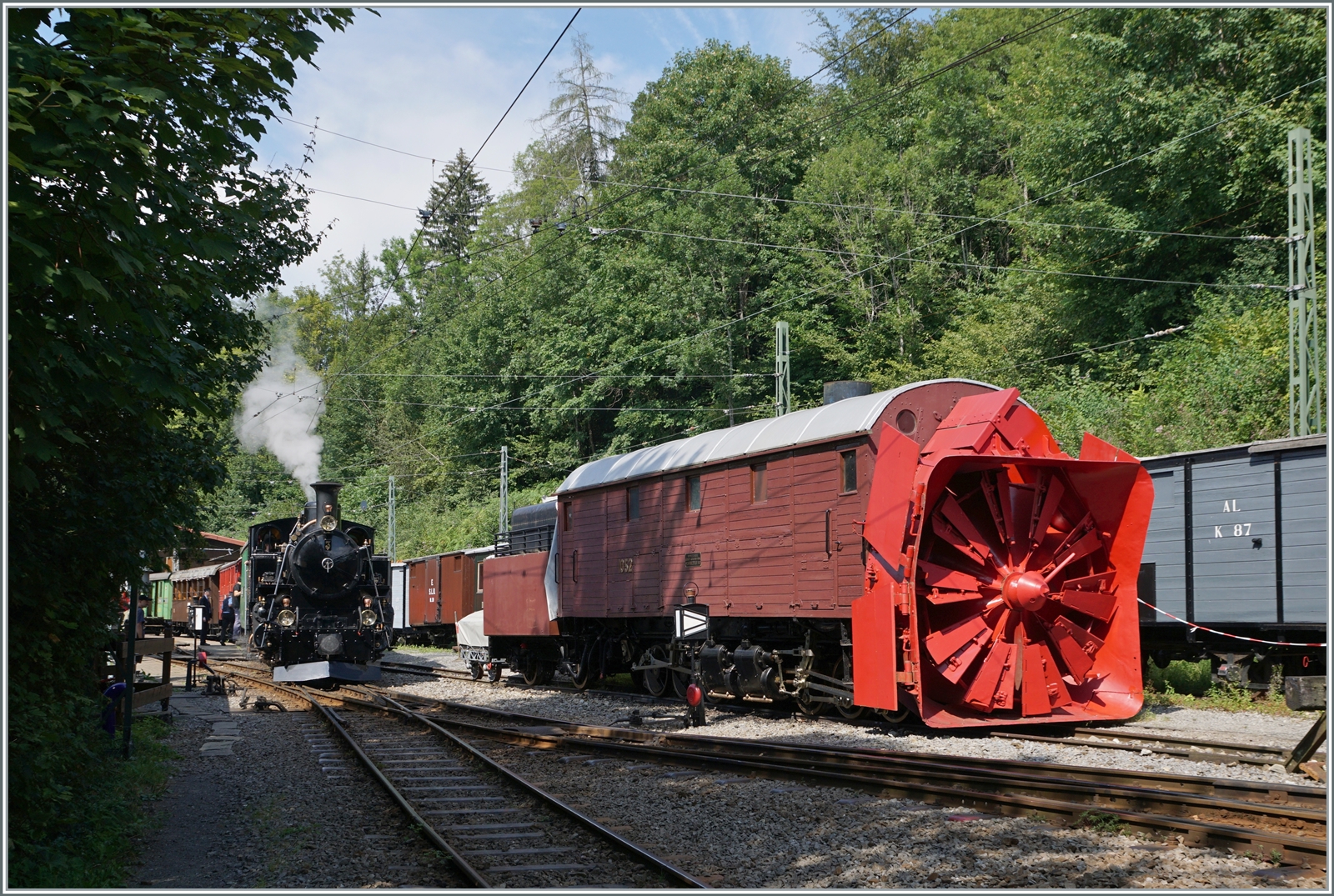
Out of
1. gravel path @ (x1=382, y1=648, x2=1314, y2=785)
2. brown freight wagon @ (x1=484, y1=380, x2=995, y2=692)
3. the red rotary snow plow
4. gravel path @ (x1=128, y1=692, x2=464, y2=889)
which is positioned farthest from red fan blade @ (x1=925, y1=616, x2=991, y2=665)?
gravel path @ (x1=128, y1=692, x2=464, y2=889)

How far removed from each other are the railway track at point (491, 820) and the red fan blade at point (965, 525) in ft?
16.8

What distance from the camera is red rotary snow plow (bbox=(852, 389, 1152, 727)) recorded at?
11.2 metres

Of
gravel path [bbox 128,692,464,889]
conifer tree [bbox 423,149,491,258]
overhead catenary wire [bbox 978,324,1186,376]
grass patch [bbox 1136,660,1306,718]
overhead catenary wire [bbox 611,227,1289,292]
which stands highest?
conifer tree [bbox 423,149,491,258]

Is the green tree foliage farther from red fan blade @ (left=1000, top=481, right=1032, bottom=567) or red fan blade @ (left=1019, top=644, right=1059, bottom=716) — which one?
red fan blade @ (left=1019, top=644, right=1059, bottom=716)

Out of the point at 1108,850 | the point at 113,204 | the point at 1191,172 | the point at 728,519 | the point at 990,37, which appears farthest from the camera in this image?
the point at 990,37

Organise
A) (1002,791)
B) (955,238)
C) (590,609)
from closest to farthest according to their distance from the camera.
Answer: (1002,791) < (590,609) < (955,238)

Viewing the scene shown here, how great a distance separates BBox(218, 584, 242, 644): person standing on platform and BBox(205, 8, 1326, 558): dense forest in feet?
14.0

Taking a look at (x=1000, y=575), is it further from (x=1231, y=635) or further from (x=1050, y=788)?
(x=1231, y=635)

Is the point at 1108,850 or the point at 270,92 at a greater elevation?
the point at 270,92

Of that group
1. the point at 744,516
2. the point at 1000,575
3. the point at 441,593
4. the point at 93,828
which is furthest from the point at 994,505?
the point at 441,593

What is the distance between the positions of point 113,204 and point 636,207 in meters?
37.0

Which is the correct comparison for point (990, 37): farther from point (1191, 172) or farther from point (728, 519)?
point (728, 519)

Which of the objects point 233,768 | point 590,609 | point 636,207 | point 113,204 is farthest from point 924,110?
point 113,204

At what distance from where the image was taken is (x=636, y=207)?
41312 mm
